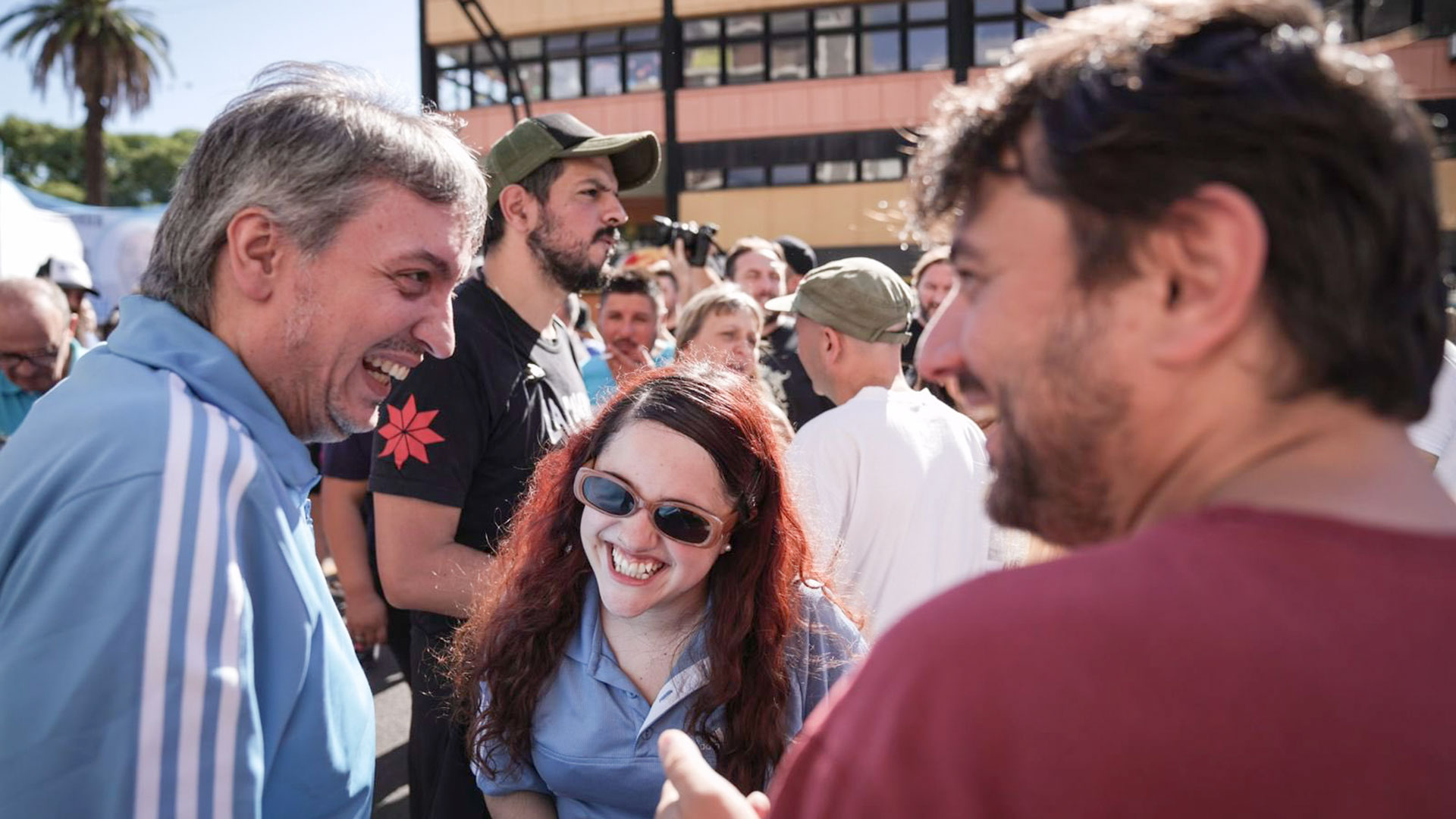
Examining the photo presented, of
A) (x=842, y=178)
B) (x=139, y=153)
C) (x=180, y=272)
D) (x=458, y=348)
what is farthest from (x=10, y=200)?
(x=139, y=153)

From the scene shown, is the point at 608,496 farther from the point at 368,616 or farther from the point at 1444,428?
the point at 1444,428

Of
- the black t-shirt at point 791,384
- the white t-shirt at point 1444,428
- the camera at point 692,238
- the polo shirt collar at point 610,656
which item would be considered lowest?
the black t-shirt at point 791,384

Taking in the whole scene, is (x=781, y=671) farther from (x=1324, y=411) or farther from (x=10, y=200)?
(x=10, y=200)

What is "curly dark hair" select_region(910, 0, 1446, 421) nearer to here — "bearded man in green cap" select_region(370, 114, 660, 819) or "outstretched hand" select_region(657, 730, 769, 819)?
"outstretched hand" select_region(657, 730, 769, 819)

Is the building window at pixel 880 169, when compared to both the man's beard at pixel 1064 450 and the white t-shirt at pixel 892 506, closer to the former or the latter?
the white t-shirt at pixel 892 506

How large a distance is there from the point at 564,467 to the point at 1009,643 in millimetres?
1742

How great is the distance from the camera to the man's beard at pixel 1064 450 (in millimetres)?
795

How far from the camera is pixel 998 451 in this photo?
0.90 meters

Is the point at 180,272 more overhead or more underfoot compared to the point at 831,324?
more overhead

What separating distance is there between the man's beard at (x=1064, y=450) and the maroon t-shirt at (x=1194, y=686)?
132 millimetres

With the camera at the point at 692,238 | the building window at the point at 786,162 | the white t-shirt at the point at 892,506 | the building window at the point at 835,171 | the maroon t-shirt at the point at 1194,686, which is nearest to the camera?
the maroon t-shirt at the point at 1194,686

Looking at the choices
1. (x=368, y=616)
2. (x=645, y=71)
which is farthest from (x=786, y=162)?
(x=368, y=616)

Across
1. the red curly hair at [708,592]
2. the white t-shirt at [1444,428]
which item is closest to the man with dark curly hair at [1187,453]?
the red curly hair at [708,592]

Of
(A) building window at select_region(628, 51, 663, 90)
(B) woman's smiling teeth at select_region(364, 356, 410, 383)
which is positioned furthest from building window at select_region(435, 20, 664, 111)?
(B) woman's smiling teeth at select_region(364, 356, 410, 383)
